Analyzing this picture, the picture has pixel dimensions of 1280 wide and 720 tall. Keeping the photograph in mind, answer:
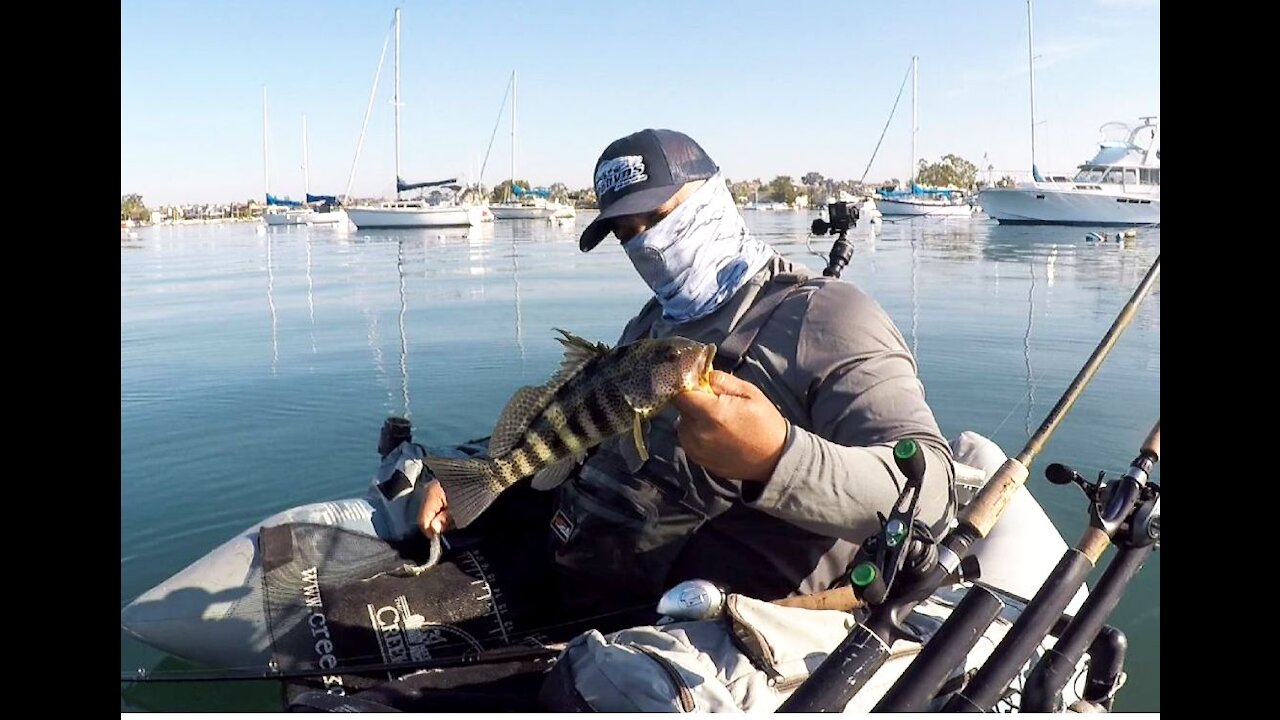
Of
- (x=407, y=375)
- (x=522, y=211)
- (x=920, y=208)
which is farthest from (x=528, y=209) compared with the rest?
(x=407, y=375)

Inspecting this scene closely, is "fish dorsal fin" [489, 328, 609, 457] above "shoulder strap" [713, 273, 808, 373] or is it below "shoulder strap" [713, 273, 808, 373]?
below

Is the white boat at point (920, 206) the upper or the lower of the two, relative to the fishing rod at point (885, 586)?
upper

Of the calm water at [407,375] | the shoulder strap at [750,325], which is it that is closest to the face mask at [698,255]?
the shoulder strap at [750,325]

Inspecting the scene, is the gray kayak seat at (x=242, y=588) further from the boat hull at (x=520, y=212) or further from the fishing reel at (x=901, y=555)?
the boat hull at (x=520, y=212)

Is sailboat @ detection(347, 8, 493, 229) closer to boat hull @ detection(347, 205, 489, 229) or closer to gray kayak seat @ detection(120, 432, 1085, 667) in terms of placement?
boat hull @ detection(347, 205, 489, 229)

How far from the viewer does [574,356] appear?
2.57 meters

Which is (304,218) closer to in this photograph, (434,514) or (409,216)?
(409,216)

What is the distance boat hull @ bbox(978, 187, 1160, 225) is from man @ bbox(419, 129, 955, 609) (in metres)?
46.6

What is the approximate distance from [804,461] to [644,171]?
1.22 meters

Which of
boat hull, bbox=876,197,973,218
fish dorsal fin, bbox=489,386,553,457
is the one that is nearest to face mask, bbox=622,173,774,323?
fish dorsal fin, bbox=489,386,553,457

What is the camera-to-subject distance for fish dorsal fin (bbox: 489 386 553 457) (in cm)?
255

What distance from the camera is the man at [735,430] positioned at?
84.2 inches

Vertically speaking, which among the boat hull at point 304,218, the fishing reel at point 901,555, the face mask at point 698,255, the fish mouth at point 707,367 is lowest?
the fishing reel at point 901,555
